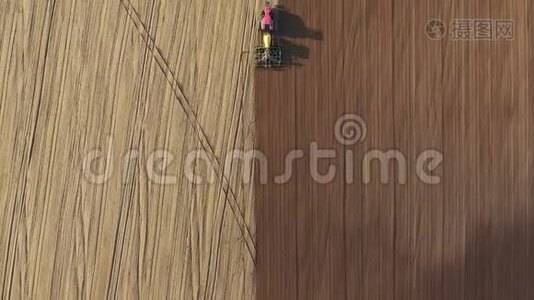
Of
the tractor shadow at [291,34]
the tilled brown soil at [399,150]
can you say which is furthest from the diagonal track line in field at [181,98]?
the tractor shadow at [291,34]

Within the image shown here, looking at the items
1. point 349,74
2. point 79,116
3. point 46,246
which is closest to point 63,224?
point 46,246

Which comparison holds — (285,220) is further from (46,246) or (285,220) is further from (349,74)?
(46,246)
